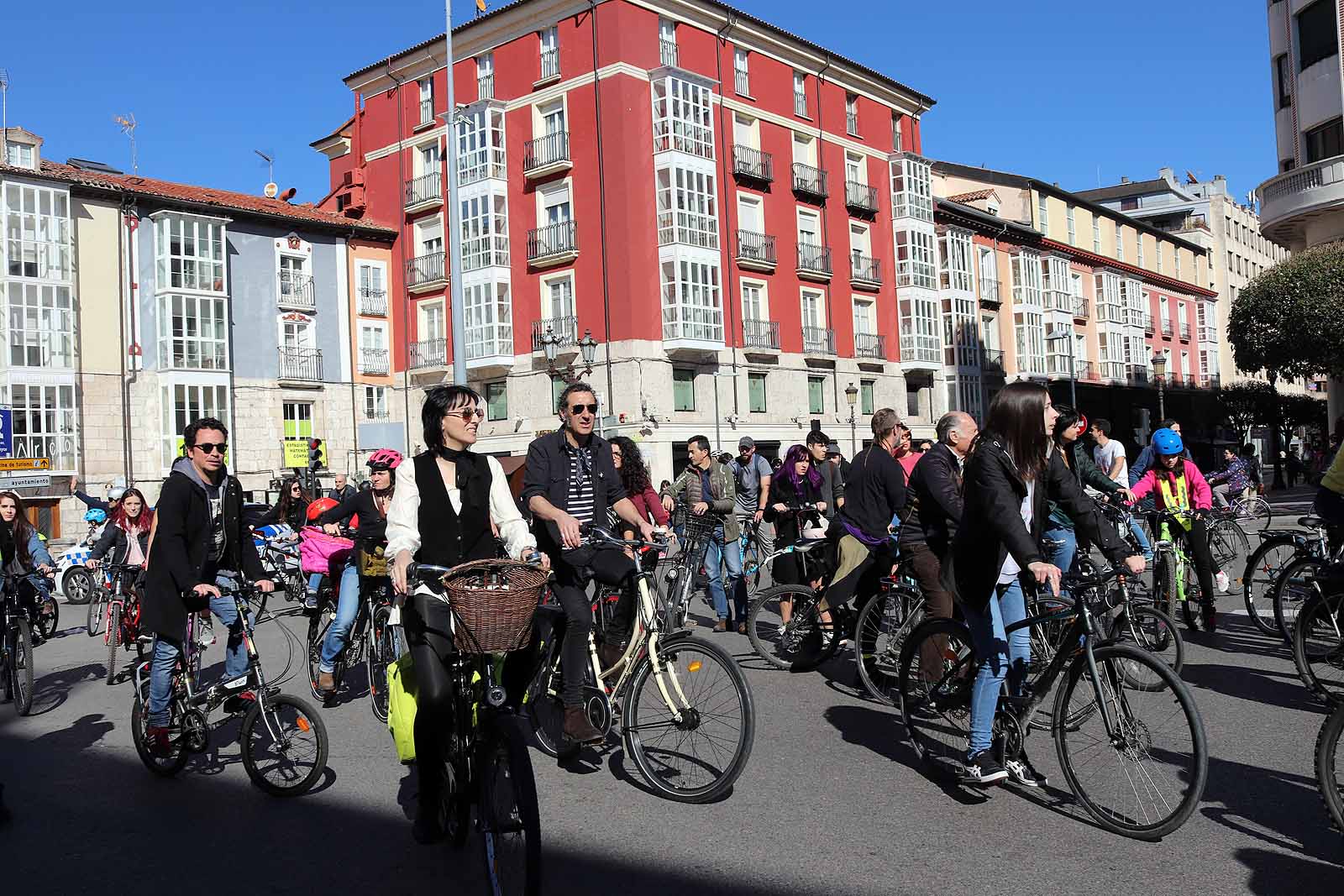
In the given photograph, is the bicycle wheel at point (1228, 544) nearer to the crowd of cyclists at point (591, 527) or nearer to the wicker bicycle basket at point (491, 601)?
the crowd of cyclists at point (591, 527)

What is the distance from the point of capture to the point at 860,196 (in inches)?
1729

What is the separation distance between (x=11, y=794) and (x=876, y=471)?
5.81 meters

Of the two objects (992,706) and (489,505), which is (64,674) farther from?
(992,706)

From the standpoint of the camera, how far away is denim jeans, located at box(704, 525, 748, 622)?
10.7 meters

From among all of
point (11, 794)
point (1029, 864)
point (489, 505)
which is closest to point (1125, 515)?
point (1029, 864)

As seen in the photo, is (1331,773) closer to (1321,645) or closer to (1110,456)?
(1321,645)

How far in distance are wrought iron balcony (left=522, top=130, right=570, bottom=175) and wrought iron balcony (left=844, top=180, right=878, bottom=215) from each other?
12250mm

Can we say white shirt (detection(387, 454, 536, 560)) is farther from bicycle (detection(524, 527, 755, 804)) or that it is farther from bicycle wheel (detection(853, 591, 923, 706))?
bicycle wheel (detection(853, 591, 923, 706))

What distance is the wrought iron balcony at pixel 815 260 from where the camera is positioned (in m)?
40.7

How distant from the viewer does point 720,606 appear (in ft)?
36.8

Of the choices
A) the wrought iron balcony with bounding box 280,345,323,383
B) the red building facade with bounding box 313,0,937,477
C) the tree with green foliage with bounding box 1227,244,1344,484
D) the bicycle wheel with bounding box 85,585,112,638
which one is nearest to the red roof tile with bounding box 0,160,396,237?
the red building facade with bounding box 313,0,937,477

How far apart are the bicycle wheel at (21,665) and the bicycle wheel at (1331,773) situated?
8737 mm

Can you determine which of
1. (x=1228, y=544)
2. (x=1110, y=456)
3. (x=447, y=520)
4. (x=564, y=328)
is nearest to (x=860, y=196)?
(x=564, y=328)

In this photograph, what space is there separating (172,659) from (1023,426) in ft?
15.1
